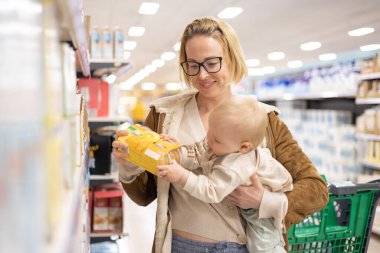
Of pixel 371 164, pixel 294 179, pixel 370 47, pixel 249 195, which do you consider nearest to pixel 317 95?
pixel 371 164

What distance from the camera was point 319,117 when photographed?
700 cm

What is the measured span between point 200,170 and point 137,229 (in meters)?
3.69

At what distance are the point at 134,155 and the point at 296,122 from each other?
6.82 meters

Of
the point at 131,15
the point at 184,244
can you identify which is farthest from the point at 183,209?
the point at 131,15

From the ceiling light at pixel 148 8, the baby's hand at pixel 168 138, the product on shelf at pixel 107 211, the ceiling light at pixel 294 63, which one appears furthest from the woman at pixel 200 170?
the ceiling light at pixel 294 63

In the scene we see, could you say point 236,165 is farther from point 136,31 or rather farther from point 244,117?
point 136,31

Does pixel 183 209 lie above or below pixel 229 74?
below

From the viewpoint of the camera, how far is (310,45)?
31.1 feet

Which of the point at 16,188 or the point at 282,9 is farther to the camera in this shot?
the point at 282,9

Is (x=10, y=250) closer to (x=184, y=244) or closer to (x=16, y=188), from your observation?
(x=16, y=188)

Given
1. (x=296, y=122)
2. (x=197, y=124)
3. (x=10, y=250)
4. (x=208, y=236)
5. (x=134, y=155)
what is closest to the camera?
(x=10, y=250)

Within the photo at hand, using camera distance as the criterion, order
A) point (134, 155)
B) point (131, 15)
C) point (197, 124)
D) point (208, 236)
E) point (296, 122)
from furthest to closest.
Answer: point (296, 122), point (131, 15), point (197, 124), point (208, 236), point (134, 155)

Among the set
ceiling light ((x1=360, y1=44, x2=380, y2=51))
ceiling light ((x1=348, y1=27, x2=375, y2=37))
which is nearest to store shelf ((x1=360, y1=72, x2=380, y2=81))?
ceiling light ((x1=348, y1=27, x2=375, y2=37))

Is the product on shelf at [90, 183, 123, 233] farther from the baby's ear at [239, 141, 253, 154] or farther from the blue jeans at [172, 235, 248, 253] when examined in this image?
the baby's ear at [239, 141, 253, 154]
